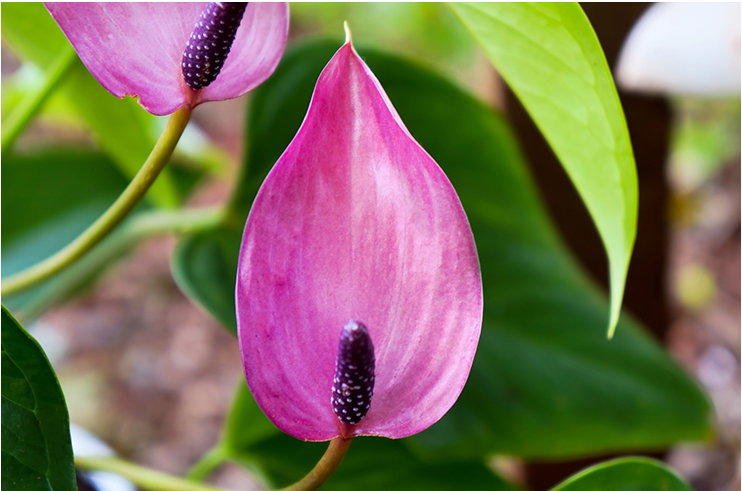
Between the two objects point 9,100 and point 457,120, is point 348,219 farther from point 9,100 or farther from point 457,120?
point 9,100

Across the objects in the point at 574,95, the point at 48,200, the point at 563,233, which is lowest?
the point at 563,233

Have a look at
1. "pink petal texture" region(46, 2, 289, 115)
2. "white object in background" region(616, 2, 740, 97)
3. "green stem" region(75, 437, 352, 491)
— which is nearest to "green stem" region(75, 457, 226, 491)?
"green stem" region(75, 437, 352, 491)

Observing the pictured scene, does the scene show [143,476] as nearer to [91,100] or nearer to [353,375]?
[353,375]

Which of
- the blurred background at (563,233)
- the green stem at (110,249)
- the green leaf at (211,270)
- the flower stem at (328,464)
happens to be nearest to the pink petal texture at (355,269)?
the flower stem at (328,464)

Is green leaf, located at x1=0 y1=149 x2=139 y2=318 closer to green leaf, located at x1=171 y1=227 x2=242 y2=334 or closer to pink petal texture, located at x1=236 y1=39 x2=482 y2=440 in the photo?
green leaf, located at x1=171 y1=227 x2=242 y2=334

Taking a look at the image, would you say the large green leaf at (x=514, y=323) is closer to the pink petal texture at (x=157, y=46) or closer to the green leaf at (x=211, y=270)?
the green leaf at (x=211, y=270)

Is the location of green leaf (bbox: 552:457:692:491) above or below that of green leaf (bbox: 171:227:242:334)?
below

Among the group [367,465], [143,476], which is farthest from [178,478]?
[367,465]
